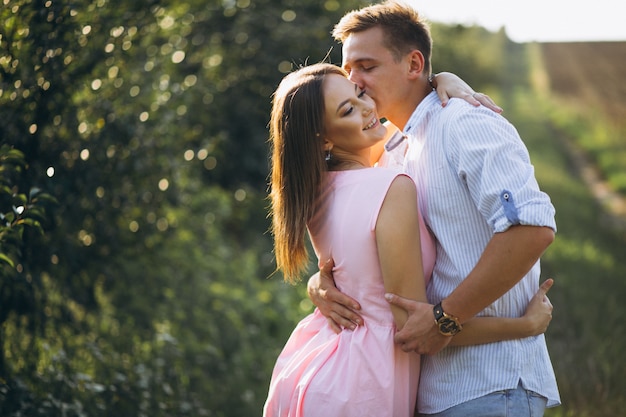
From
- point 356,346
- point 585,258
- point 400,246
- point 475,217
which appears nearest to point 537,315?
point 475,217

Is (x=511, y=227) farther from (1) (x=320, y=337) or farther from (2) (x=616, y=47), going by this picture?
(2) (x=616, y=47)

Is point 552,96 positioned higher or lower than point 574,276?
lower

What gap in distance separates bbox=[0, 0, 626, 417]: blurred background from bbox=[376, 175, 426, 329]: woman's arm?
1.59 metres

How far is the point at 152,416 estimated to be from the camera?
175 inches

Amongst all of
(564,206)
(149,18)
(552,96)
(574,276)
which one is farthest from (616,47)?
(149,18)

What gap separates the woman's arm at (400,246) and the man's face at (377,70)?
0.53m

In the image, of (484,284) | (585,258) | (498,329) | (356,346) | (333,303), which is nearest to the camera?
(484,284)

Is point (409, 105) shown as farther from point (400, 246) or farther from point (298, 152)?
point (400, 246)

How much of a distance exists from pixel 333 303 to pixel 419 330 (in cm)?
38

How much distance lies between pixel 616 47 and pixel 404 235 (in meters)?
43.1

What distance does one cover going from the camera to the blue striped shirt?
2445mm

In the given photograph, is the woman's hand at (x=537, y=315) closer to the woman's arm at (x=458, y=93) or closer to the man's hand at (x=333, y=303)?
the man's hand at (x=333, y=303)

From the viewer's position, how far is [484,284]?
97.7 inches

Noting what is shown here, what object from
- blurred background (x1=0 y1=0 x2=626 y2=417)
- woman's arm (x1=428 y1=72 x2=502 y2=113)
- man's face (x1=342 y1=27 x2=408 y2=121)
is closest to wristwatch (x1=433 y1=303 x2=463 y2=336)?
woman's arm (x1=428 y1=72 x2=502 y2=113)
